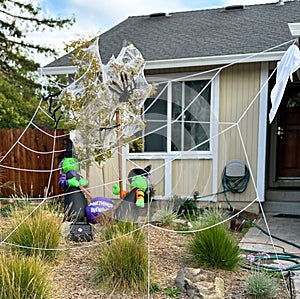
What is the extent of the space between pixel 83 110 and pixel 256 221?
11.2 feet

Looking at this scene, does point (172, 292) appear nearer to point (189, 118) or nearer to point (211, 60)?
point (189, 118)

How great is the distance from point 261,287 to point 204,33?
579 centimetres

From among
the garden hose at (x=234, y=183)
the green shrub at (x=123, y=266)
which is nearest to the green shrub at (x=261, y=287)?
the green shrub at (x=123, y=266)

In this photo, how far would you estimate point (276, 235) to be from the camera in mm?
4902

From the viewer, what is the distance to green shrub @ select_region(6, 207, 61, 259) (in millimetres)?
3595

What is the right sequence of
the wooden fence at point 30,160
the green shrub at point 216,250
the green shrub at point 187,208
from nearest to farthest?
the green shrub at point 216,250 < the green shrub at point 187,208 < the wooden fence at point 30,160

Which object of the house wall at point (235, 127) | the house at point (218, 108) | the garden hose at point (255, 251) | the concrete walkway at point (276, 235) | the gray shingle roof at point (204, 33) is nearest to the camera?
the garden hose at point (255, 251)

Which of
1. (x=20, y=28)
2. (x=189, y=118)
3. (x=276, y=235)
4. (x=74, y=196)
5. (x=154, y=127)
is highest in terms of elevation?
(x=20, y=28)

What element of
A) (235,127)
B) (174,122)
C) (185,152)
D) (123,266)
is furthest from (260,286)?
(235,127)

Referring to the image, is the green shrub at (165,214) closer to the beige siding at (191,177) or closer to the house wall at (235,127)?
the beige siding at (191,177)

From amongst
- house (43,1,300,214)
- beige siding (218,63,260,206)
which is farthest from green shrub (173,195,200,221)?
beige siding (218,63,260,206)

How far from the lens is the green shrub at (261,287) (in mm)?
2912

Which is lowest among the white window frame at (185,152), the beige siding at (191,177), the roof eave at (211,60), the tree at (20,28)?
the beige siding at (191,177)

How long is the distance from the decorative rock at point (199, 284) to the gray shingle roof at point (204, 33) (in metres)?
4.17
